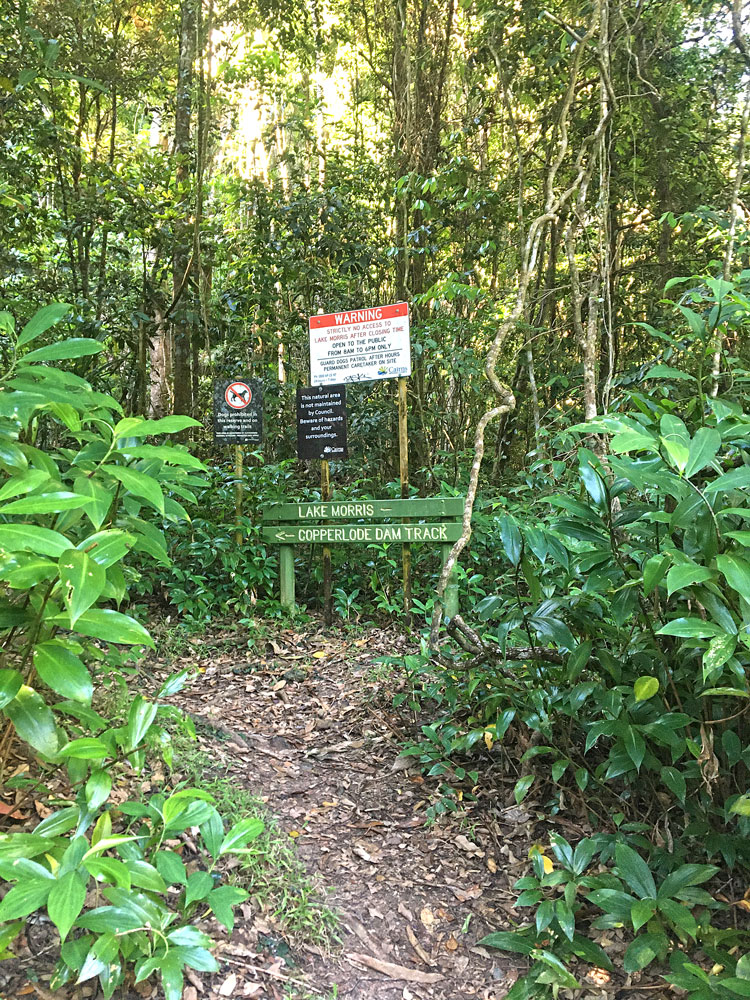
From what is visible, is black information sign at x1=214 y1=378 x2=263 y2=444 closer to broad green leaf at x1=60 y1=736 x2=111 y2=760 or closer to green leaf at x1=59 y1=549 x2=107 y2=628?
broad green leaf at x1=60 y1=736 x2=111 y2=760

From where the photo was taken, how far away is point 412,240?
21.5 ft

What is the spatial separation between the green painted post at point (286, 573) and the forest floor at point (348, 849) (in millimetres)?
983

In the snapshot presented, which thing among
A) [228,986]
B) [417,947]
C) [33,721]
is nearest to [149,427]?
[33,721]

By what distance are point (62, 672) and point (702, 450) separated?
162cm

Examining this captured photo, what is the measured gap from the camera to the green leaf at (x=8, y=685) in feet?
4.62

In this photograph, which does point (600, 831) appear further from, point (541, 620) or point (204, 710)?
point (204, 710)

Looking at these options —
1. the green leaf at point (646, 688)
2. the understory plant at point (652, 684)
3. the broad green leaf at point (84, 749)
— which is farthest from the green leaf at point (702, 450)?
the broad green leaf at point (84, 749)

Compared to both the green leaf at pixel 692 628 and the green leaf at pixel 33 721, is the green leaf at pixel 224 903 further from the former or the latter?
the green leaf at pixel 692 628

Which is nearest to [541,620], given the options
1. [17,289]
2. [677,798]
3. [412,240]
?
[677,798]

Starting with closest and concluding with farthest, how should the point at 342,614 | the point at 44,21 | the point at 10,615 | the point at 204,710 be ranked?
1. the point at 10,615
2. the point at 204,710
3. the point at 342,614
4. the point at 44,21

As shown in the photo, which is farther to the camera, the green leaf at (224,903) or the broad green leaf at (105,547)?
the green leaf at (224,903)

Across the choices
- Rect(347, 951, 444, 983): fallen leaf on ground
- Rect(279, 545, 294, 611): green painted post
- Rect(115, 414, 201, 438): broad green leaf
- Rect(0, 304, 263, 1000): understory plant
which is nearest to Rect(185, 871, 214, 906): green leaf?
Rect(0, 304, 263, 1000): understory plant

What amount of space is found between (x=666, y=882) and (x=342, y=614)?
3.43 metres

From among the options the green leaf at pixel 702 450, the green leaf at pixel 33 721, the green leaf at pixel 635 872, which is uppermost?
the green leaf at pixel 702 450
